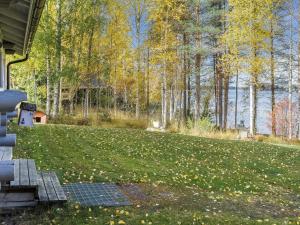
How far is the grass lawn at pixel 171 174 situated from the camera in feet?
20.2

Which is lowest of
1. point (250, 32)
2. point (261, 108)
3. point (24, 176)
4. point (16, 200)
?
point (16, 200)

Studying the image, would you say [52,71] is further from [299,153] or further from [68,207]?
[68,207]

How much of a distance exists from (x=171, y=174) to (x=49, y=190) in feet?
12.0

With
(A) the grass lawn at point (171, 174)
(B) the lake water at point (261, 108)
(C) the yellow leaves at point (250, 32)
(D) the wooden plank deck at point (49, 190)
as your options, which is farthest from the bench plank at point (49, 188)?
(B) the lake water at point (261, 108)

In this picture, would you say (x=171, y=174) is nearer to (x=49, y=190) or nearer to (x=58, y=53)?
(x=49, y=190)

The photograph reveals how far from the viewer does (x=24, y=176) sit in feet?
21.4

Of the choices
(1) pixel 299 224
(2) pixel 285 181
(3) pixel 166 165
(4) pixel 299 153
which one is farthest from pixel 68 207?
(4) pixel 299 153

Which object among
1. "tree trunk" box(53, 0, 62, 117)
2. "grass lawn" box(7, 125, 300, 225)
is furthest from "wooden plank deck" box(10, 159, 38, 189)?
"tree trunk" box(53, 0, 62, 117)

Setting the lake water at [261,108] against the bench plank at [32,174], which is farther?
the lake water at [261,108]

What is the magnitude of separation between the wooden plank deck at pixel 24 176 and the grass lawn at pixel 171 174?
0.39 m

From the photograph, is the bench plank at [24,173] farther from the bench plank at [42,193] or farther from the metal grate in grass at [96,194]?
the metal grate in grass at [96,194]

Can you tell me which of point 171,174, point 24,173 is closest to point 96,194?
point 24,173

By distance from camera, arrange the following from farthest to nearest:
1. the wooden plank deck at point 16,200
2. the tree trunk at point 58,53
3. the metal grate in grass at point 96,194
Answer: the tree trunk at point 58,53 → the metal grate in grass at point 96,194 → the wooden plank deck at point 16,200

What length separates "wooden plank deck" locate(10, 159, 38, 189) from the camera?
19.8 feet
